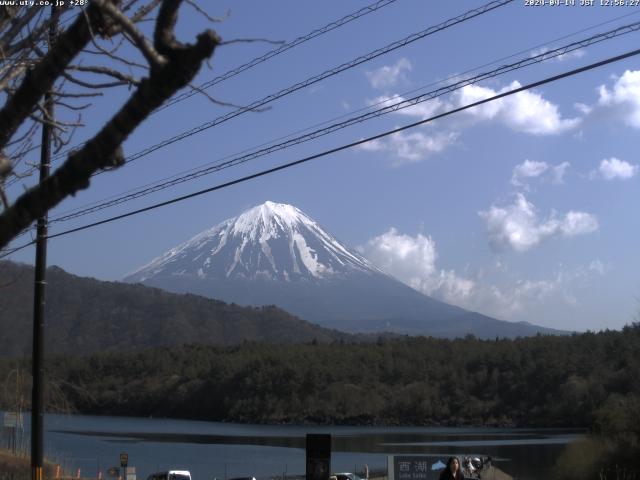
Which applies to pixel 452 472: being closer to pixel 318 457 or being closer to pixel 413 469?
pixel 318 457

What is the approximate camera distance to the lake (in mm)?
49938

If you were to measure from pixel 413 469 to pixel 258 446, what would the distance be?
156 ft

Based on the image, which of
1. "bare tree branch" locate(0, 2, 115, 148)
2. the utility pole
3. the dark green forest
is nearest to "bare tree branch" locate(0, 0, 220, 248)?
"bare tree branch" locate(0, 2, 115, 148)

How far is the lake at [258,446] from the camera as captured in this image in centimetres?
4994

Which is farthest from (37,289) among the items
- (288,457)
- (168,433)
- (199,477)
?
(168,433)

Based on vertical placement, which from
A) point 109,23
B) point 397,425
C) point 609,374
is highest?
point 109,23

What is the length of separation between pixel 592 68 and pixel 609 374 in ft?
260

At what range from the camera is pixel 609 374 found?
8481cm

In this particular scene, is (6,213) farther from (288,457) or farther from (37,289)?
(288,457)

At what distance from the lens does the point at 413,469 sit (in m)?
23.2

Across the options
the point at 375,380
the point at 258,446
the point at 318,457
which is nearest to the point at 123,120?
the point at 318,457

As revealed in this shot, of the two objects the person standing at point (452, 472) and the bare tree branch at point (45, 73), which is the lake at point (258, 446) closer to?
the person standing at point (452, 472)

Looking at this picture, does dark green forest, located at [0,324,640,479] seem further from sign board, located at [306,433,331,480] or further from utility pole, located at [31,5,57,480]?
sign board, located at [306,433,331,480]

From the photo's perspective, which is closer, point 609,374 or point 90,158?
point 90,158
